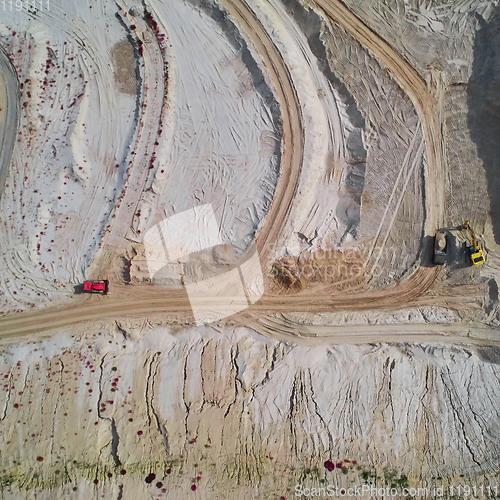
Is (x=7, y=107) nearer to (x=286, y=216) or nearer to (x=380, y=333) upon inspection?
(x=286, y=216)

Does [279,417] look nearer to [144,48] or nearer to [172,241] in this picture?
[172,241]

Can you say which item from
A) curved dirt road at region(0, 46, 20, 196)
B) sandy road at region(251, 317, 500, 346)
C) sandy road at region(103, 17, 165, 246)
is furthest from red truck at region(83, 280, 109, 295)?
curved dirt road at region(0, 46, 20, 196)

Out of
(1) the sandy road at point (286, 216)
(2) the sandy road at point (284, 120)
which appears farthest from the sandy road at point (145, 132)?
(2) the sandy road at point (284, 120)

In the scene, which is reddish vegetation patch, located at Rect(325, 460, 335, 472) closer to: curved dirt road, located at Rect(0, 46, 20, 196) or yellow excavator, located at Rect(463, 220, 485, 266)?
yellow excavator, located at Rect(463, 220, 485, 266)

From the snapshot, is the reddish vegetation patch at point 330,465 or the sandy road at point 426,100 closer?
the reddish vegetation patch at point 330,465

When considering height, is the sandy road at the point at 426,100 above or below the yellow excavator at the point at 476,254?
above

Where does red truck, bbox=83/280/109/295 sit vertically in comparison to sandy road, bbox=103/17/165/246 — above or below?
below

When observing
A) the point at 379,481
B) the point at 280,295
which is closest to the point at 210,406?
the point at 280,295

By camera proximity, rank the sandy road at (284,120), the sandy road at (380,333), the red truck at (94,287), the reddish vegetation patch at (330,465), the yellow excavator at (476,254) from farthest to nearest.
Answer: the sandy road at (284,120) → the yellow excavator at (476,254) → the red truck at (94,287) → the sandy road at (380,333) → the reddish vegetation patch at (330,465)

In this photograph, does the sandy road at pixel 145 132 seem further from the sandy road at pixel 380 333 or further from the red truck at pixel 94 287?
the sandy road at pixel 380 333
